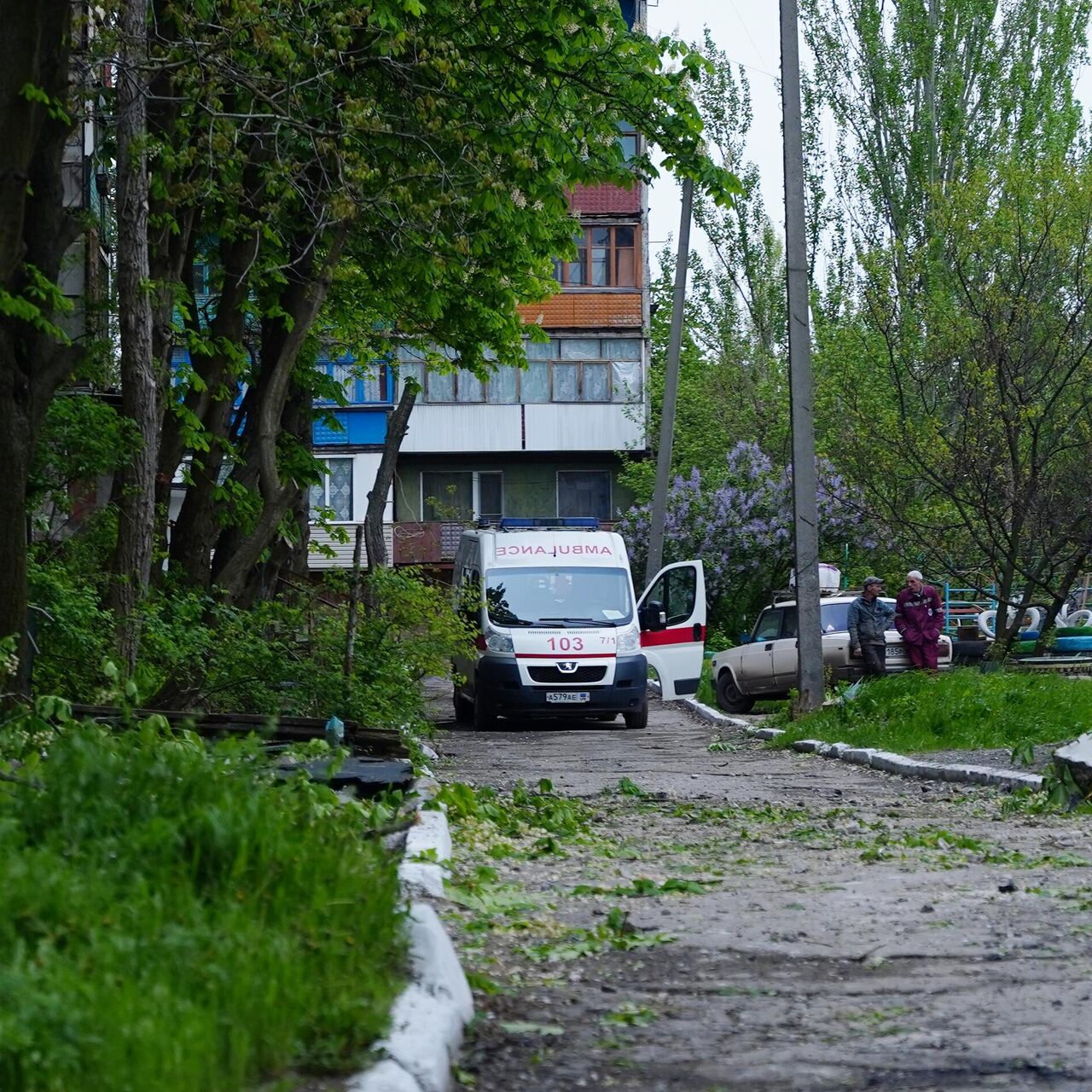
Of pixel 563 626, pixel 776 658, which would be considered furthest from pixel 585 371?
pixel 563 626

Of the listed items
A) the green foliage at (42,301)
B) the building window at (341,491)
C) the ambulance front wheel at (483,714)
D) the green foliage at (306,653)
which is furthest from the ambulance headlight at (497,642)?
the building window at (341,491)

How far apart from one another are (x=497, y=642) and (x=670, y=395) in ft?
46.8

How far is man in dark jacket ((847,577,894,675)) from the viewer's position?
23.2 meters

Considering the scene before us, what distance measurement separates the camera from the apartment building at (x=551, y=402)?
5050 cm

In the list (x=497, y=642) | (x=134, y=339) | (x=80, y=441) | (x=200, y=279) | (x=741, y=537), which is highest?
(x=200, y=279)

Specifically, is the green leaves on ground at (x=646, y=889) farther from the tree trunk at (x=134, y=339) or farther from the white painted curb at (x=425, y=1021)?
the tree trunk at (x=134, y=339)

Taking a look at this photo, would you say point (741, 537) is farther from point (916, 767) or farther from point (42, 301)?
point (42, 301)

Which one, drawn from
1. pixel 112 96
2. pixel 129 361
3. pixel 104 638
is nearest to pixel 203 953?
pixel 104 638

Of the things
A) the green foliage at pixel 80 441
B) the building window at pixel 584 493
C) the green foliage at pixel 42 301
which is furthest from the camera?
the building window at pixel 584 493

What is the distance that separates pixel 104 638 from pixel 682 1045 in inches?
410

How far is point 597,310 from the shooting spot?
50.4 metres

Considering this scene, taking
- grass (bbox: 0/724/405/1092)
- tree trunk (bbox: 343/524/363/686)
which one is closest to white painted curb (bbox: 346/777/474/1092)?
grass (bbox: 0/724/405/1092)

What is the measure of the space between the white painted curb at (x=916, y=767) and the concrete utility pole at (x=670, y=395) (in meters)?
16.6

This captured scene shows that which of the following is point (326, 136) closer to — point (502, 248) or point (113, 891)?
point (502, 248)
